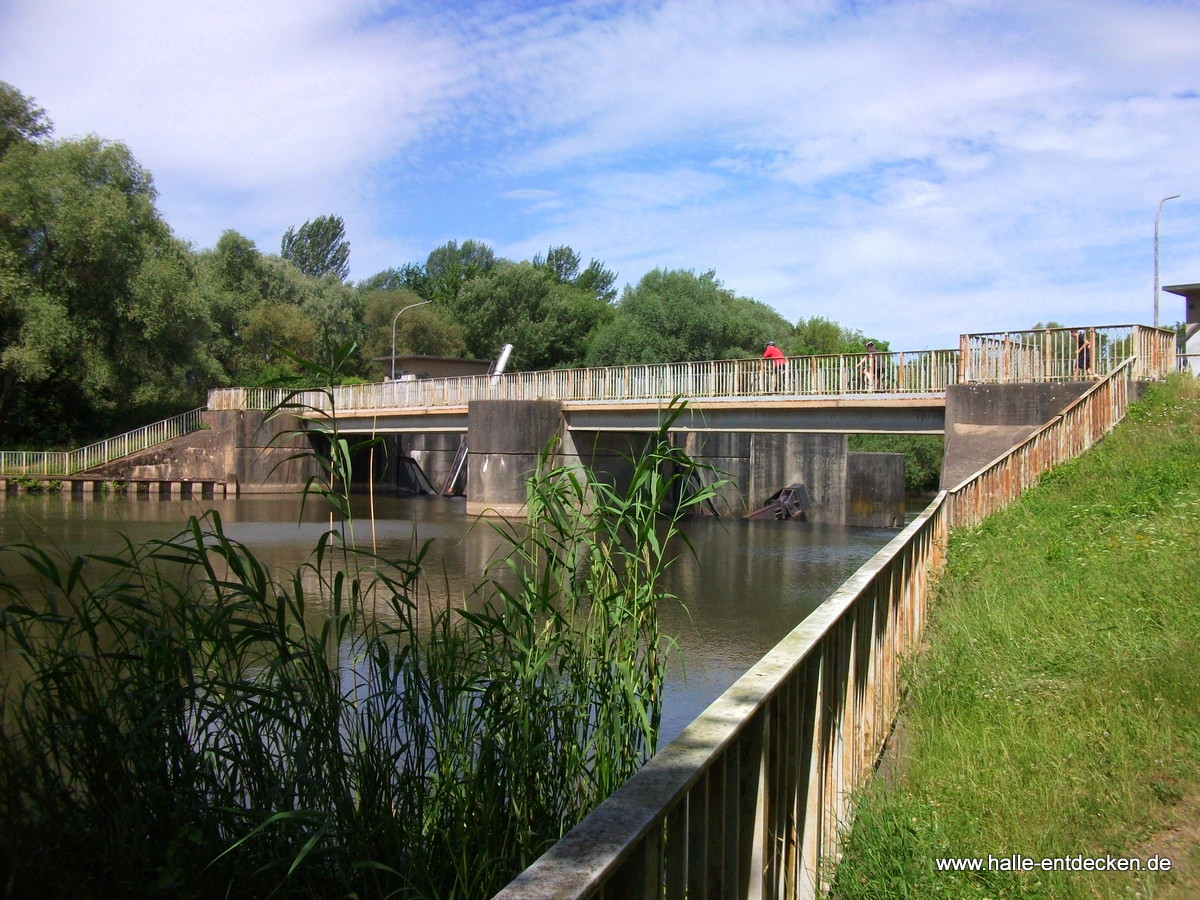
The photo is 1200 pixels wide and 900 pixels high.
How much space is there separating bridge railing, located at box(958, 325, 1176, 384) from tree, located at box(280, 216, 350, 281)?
78130 mm

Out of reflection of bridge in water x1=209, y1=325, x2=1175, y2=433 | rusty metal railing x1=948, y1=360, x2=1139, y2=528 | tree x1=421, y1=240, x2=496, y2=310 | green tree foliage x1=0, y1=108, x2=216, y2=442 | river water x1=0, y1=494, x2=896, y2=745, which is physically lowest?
river water x1=0, y1=494, x2=896, y2=745

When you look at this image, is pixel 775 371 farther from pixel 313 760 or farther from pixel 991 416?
pixel 313 760

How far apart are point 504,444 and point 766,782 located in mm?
28212

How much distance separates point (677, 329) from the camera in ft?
168

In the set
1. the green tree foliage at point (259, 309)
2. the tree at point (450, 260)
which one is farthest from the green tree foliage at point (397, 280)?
the green tree foliage at point (259, 309)

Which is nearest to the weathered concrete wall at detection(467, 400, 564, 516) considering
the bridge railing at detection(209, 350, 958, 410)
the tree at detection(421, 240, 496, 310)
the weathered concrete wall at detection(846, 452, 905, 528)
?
the bridge railing at detection(209, 350, 958, 410)

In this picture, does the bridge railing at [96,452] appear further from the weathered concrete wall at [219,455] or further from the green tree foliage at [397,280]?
the green tree foliage at [397,280]

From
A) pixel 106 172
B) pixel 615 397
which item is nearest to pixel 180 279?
pixel 106 172

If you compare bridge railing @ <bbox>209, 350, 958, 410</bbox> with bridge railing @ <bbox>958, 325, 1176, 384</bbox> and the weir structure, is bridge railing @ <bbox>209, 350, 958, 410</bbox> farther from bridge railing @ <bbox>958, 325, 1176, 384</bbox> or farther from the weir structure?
the weir structure

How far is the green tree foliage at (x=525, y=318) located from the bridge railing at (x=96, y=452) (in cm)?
2481

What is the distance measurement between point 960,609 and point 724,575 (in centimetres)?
1204

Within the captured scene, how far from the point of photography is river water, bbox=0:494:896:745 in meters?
10.7

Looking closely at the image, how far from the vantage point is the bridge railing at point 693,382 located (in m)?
21.5

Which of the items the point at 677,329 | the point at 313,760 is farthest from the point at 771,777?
the point at 677,329
